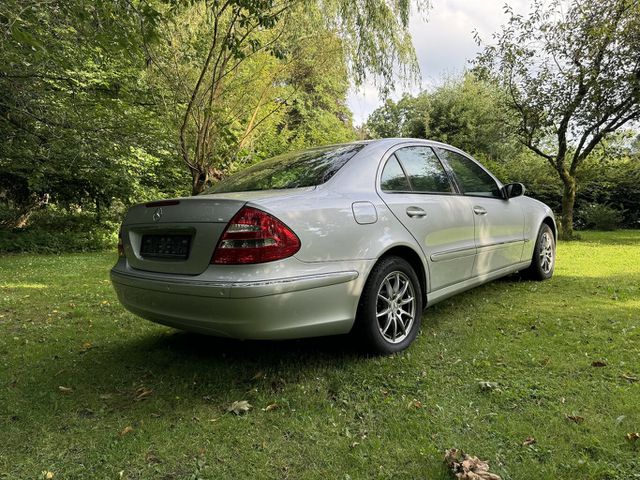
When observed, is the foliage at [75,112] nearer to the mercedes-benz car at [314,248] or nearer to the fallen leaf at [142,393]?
the mercedes-benz car at [314,248]

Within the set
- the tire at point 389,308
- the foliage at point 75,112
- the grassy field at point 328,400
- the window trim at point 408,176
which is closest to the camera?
the grassy field at point 328,400

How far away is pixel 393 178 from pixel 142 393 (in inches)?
80.8

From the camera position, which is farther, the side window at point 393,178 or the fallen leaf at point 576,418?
the side window at point 393,178

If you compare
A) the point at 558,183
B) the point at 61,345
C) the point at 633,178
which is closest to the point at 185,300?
the point at 61,345

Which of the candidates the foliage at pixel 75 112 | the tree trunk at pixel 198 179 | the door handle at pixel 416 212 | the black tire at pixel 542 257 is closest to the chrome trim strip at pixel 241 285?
the door handle at pixel 416 212

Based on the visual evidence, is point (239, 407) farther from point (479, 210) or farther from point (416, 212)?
point (479, 210)

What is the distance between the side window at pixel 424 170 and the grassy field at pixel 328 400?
1.09 meters

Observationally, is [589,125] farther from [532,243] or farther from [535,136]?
[532,243]

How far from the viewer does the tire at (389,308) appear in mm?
2600

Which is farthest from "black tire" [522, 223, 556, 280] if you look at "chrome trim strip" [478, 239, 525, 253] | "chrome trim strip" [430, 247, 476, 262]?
"chrome trim strip" [430, 247, 476, 262]

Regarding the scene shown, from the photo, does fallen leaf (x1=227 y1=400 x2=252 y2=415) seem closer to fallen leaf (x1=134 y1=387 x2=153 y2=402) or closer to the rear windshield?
fallen leaf (x1=134 y1=387 x2=153 y2=402)

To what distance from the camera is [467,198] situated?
363 cm

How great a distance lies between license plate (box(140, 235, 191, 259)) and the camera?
2.38 meters

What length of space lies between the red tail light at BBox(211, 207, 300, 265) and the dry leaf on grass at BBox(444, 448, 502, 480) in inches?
44.9
